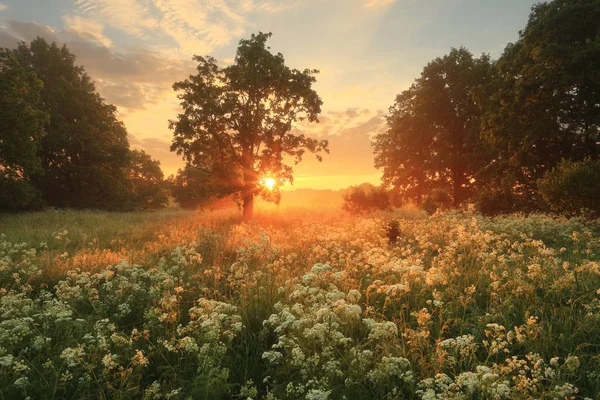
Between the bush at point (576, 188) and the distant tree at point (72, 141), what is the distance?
3518cm

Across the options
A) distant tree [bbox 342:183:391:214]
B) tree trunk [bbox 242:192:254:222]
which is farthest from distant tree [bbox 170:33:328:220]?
distant tree [bbox 342:183:391:214]

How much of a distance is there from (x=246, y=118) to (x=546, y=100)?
18.6 m

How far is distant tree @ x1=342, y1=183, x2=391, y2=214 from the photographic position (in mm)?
30003

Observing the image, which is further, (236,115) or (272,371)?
(236,115)

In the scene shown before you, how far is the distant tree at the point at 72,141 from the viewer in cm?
3005

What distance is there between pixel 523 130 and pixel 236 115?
18647 millimetres

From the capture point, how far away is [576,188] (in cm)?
1382

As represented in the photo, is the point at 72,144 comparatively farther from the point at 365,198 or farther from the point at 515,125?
the point at 515,125

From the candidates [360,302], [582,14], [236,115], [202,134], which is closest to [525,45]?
[582,14]

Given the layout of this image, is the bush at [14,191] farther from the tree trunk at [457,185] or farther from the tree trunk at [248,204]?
the tree trunk at [457,185]

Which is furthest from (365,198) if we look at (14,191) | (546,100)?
(14,191)

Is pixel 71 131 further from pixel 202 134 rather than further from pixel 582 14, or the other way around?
pixel 582 14

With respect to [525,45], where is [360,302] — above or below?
below

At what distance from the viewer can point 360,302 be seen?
5602 mm
